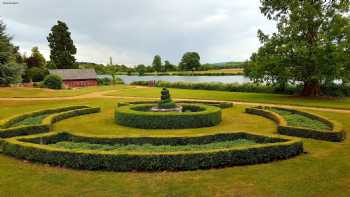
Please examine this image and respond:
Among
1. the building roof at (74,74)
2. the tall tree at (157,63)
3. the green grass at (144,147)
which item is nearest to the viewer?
the green grass at (144,147)

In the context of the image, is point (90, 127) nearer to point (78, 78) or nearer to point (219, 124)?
point (219, 124)

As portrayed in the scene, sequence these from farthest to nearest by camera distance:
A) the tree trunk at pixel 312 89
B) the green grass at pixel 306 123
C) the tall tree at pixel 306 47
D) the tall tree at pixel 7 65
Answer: the tall tree at pixel 7 65 → the tree trunk at pixel 312 89 → the tall tree at pixel 306 47 → the green grass at pixel 306 123

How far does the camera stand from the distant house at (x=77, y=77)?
64250mm

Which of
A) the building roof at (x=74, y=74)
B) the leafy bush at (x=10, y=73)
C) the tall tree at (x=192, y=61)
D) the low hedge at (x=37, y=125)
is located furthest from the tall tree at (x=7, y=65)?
the tall tree at (x=192, y=61)

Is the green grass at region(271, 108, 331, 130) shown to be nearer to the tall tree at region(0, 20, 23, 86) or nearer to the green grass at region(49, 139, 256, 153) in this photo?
the green grass at region(49, 139, 256, 153)

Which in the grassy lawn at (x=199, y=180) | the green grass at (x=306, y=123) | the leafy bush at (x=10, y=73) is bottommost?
the grassy lawn at (x=199, y=180)

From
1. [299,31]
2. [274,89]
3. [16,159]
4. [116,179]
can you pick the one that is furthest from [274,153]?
[274,89]

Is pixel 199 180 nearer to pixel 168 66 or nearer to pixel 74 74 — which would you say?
pixel 74 74

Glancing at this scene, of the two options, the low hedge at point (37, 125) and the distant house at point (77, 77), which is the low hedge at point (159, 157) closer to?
the low hedge at point (37, 125)

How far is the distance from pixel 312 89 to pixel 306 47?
224 inches

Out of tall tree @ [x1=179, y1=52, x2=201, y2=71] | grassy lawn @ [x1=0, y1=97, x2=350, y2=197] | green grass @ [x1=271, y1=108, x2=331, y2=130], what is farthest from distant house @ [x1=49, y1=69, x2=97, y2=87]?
grassy lawn @ [x1=0, y1=97, x2=350, y2=197]

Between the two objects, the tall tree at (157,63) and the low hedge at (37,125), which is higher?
the tall tree at (157,63)

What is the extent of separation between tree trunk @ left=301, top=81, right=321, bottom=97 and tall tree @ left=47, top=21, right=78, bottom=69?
5623 centimetres

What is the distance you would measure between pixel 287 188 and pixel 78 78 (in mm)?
62730
